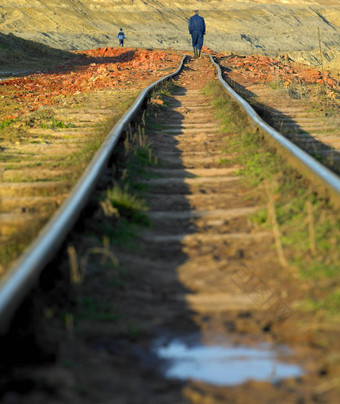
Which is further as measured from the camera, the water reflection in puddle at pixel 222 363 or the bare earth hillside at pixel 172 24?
the bare earth hillside at pixel 172 24

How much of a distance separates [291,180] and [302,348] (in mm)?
2447

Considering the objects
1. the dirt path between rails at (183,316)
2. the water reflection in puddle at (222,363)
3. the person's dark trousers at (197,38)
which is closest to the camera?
the dirt path between rails at (183,316)

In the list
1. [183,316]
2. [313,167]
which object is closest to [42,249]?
[183,316]

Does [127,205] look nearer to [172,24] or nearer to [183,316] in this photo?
[183,316]

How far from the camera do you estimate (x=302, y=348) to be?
2.54 metres

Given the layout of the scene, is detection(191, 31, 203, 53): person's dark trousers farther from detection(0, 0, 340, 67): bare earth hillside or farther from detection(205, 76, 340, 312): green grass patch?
detection(0, 0, 340, 67): bare earth hillside

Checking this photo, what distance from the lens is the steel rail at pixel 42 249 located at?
7.91ft

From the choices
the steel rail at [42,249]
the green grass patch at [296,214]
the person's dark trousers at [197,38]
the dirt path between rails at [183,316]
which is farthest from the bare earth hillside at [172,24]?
the dirt path between rails at [183,316]

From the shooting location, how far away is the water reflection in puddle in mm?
2393

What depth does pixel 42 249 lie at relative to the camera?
115 inches

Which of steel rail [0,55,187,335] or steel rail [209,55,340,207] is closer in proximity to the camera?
steel rail [0,55,187,335]

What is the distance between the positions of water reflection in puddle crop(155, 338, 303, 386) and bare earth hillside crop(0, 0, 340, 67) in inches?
1828

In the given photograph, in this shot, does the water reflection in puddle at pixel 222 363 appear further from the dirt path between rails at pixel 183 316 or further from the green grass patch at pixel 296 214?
the green grass patch at pixel 296 214

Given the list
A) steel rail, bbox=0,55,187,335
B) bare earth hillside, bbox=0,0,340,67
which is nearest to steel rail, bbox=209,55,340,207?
steel rail, bbox=0,55,187,335
